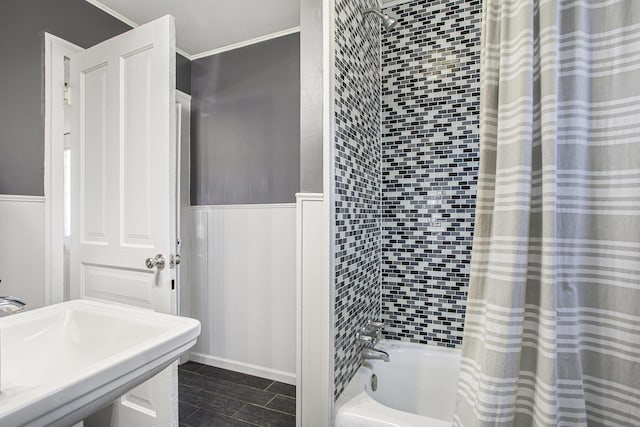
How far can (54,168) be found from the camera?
5.64 ft

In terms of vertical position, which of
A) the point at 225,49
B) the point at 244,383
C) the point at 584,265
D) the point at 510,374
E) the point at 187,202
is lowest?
the point at 244,383

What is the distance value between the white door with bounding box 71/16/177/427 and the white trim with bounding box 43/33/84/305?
0.22ft

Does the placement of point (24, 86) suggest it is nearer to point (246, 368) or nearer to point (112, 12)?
point (112, 12)

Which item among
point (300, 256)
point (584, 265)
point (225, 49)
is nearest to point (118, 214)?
point (300, 256)

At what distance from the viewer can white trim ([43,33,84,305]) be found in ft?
5.55

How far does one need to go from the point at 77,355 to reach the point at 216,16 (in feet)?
7.16

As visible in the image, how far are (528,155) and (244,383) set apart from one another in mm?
2373

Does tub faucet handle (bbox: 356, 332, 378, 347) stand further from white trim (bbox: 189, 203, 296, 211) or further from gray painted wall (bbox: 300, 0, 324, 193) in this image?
white trim (bbox: 189, 203, 296, 211)

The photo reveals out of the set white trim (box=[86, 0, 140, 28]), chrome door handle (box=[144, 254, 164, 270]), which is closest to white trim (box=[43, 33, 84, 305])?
white trim (box=[86, 0, 140, 28])

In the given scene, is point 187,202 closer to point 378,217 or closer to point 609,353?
point 378,217

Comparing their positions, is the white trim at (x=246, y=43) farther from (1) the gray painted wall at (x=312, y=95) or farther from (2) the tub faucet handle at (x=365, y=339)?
(2) the tub faucet handle at (x=365, y=339)

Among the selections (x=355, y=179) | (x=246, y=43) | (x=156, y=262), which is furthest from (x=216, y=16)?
(x=156, y=262)

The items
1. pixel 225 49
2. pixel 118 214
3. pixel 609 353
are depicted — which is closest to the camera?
pixel 609 353

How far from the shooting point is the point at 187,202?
2658mm
